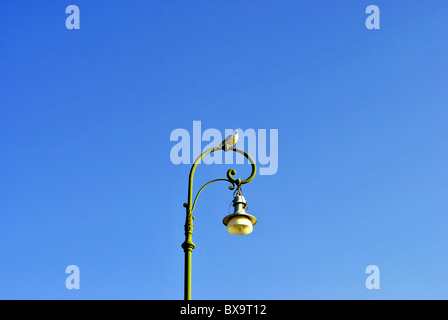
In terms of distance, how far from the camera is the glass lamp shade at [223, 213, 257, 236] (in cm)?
1188

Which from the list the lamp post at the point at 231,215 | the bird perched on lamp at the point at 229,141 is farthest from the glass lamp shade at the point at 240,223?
the bird perched on lamp at the point at 229,141

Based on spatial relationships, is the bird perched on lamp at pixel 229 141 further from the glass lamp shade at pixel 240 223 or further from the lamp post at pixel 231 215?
the glass lamp shade at pixel 240 223

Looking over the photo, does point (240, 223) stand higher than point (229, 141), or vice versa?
point (229, 141)

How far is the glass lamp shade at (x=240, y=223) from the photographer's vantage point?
1188cm

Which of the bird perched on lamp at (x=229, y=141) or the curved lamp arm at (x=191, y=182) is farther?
the bird perched on lamp at (x=229, y=141)

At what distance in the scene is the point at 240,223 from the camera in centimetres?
1183

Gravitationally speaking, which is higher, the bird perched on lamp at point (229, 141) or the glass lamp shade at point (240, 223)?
the bird perched on lamp at point (229, 141)

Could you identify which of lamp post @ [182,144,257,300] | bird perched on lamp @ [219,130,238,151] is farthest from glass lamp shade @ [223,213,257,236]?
bird perched on lamp @ [219,130,238,151]

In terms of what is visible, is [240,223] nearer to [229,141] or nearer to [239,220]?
[239,220]

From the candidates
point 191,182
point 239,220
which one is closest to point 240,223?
point 239,220

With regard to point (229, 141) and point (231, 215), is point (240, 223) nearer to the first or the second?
point (231, 215)
